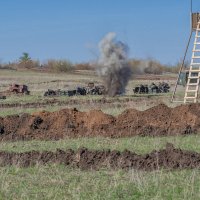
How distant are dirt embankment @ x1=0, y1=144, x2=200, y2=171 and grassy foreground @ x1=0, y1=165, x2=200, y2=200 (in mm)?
495

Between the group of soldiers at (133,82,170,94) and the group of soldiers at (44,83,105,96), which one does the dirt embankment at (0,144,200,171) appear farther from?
the group of soldiers at (133,82,170,94)

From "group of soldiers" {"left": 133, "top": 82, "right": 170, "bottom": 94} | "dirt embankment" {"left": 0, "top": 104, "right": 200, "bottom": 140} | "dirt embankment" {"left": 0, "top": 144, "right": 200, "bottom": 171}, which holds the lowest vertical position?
"group of soldiers" {"left": 133, "top": 82, "right": 170, "bottom": 94}

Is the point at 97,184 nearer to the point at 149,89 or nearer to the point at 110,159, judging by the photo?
the point at 110,159

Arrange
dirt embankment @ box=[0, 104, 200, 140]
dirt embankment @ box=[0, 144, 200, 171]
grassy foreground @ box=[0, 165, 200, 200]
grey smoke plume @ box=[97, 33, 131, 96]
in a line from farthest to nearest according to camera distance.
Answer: grey smoke plume @ box=[97, 33, 131, 96], dirt embankment @ box=[0, 104, 200, 140], dirt embankment @ box=[0, 144, 200, 171], grassy foreground @ box=[0, 165, 200, 200]

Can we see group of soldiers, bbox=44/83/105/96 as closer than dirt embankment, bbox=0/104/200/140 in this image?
No

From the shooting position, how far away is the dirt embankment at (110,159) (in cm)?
1183

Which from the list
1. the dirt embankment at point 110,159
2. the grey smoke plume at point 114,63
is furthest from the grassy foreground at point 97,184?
the grey smoke plume at point 114,63

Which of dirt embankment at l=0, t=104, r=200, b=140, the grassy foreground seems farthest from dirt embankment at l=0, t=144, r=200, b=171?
dirt embankment at l=0, t=104, r=200, b=140

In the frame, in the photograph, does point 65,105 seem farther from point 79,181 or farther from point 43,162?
point 79,181

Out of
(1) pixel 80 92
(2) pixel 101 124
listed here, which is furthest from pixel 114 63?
(2) pixel 101 124

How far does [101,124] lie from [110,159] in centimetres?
705

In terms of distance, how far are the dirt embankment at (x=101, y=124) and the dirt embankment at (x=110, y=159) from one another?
5298mm

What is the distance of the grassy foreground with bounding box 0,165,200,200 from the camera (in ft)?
30.3

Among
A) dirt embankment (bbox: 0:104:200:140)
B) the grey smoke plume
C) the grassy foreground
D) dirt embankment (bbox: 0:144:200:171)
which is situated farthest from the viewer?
the grey smoke plume
